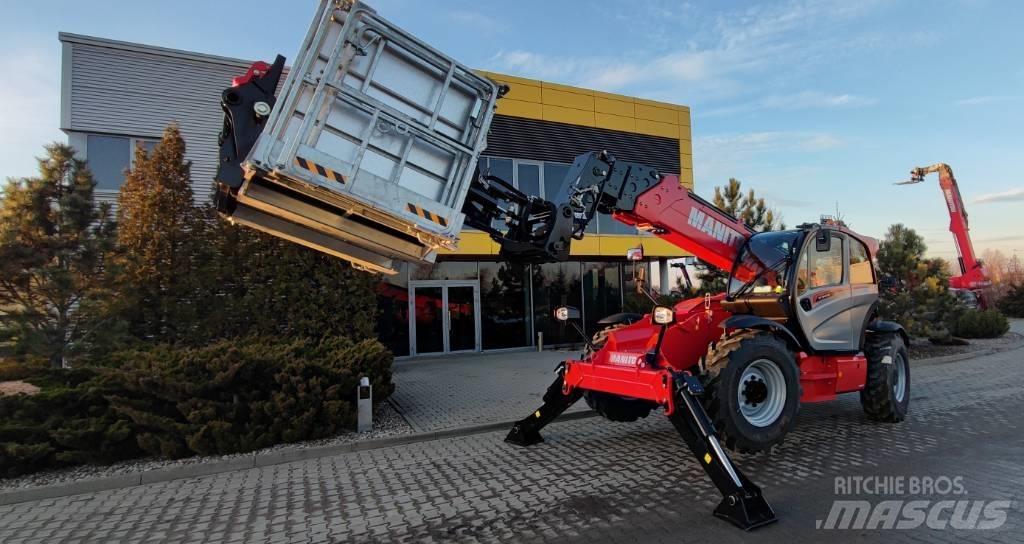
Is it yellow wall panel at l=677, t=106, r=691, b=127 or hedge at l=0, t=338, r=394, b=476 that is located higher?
yellow wall panel at l=677, t=106, r=691, b=127

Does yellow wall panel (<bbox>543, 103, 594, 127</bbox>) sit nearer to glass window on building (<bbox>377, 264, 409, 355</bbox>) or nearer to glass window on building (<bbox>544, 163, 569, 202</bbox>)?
glass window on building (<bbox>544, 163, 569, 202</bbox>)

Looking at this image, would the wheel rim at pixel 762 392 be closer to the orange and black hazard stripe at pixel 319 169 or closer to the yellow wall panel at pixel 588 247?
the orange and black hazard stripe at pixel 319 169

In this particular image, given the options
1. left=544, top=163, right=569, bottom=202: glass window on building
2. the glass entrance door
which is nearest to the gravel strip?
the glass entrance door

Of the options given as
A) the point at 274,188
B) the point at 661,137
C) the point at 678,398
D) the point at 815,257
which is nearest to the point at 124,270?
the point at 274,188

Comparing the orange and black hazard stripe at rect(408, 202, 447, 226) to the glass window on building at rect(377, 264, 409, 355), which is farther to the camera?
the glass window on building at rect(377, 264, 409, 355)

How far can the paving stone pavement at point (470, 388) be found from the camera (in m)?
8.24

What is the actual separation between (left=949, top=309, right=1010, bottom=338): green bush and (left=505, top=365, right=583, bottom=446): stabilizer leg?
18072mm

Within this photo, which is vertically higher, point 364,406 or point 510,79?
point 510,79

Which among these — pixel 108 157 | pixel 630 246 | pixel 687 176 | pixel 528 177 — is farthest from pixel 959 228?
pixel 108 157

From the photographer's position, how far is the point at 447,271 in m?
17.0

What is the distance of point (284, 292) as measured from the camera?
10258mm

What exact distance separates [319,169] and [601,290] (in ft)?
50.8

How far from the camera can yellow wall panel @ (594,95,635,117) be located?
17.9 m

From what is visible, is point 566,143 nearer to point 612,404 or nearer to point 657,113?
point 657,113
